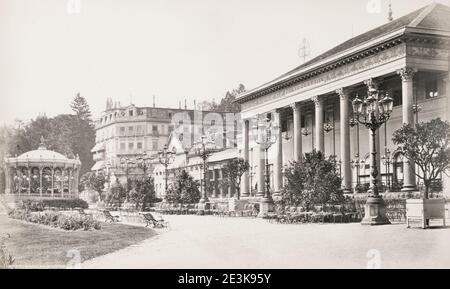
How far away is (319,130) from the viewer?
44250 mm

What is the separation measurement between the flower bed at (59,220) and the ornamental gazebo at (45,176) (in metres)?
6.21

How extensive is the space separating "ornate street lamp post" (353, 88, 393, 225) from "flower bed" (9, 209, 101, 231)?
10.7 metres

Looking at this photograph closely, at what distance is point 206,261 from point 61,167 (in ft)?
77.4

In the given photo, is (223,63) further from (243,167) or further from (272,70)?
(243,167)

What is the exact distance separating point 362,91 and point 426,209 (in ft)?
75.1

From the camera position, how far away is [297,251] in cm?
1670

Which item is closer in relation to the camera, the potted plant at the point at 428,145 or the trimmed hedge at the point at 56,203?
the potted plant at the point at 428,145

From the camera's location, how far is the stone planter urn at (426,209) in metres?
20.9

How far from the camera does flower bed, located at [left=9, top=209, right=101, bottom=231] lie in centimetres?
2180

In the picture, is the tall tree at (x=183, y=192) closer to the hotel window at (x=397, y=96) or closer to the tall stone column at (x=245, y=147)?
the tall stone column at (x=245, y=147)

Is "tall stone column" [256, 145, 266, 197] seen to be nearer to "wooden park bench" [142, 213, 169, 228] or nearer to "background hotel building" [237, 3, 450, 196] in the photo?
"background hotel building" [237, 3, 450, 196]

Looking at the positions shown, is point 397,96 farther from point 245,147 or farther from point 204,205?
point 245,147

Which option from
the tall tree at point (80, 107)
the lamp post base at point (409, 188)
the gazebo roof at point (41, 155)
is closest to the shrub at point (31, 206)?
the gazebo roof at point (41, 155)
